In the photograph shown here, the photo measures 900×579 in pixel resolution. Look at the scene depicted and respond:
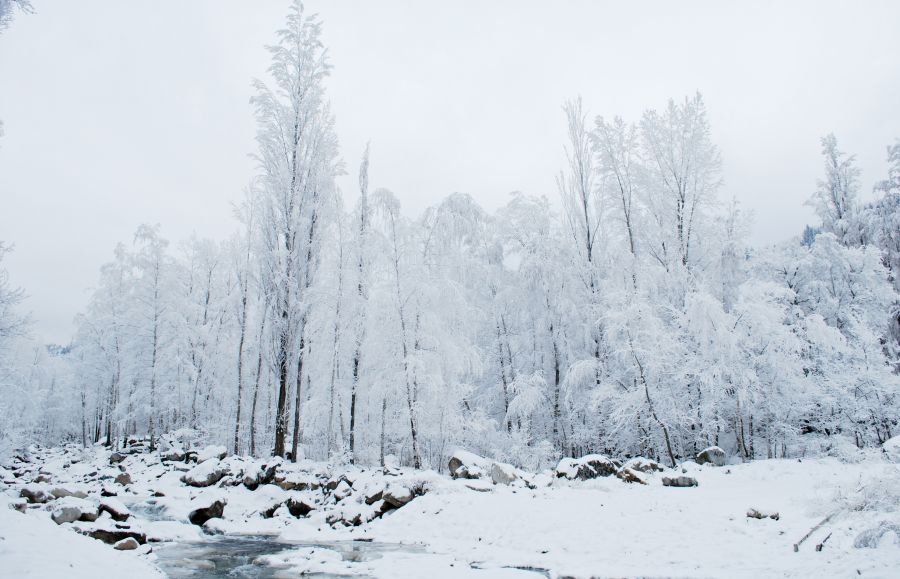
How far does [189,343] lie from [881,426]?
33926 mm

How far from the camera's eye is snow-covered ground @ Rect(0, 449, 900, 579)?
7078 mm

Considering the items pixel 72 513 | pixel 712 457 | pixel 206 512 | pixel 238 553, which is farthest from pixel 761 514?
pixel 72 513

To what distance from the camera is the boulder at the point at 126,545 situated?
371 inches

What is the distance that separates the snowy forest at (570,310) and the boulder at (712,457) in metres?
1.08

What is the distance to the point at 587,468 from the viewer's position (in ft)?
48.8

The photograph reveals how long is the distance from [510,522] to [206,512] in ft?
29.5

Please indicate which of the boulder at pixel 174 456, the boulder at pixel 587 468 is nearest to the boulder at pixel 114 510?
the boulder at pixel 174 456

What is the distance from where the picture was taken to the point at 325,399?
63.6 ft

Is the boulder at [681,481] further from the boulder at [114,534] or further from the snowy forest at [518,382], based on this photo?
the boulder at [114,534]

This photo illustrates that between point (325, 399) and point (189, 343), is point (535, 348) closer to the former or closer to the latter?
point (325, 399)

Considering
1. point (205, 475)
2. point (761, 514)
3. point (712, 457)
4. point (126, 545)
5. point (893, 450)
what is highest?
point (893, 450)

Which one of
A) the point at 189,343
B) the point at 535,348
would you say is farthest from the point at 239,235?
the point at 535,348

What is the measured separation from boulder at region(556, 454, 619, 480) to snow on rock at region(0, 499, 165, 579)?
1106cm

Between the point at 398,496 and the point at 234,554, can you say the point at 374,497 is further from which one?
the point at 234,554
